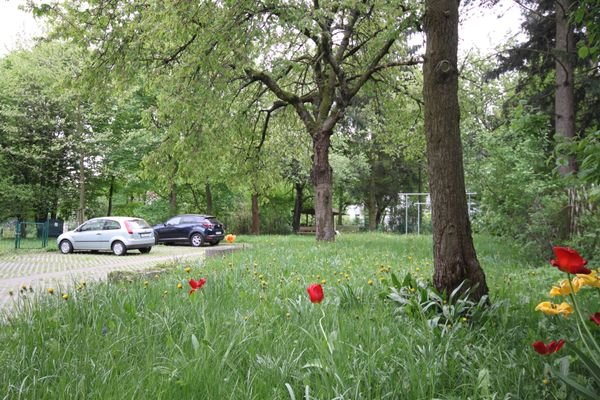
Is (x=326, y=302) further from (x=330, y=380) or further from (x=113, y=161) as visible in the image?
(x=113, y=161)

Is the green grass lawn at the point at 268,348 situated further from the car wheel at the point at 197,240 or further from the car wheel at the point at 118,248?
the car wheel at the point at 197,240

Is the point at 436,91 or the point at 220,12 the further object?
the point at 220,12

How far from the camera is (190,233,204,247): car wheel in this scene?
78.5ft

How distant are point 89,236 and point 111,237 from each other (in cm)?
122

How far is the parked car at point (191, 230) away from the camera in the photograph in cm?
2395

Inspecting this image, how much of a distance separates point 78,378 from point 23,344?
2.82 ft

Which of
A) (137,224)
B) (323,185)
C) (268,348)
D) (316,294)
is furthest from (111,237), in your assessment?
(316,294)

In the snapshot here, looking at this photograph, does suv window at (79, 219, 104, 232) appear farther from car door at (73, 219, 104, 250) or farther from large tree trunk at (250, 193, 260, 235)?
large tree trunk at (250, 193, 260, 235)

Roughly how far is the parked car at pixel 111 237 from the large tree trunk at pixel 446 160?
1700 centimetres

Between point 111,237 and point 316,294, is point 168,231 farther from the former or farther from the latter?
point 316,294

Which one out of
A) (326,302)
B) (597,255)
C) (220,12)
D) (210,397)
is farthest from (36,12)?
(597,255)

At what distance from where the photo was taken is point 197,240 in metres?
24.0

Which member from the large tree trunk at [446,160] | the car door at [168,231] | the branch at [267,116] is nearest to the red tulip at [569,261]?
the large tree trunk at [446,160]

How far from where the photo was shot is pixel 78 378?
2.30 m
